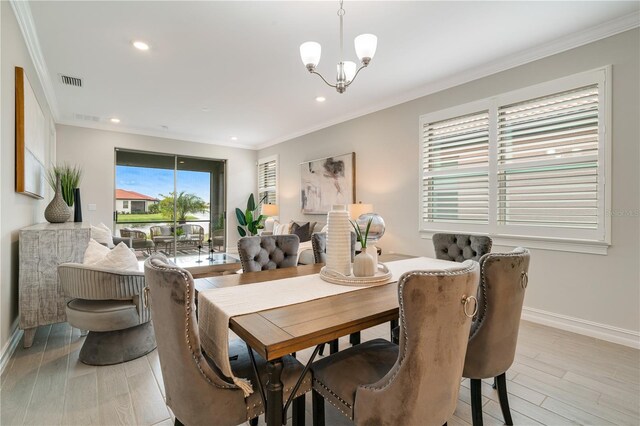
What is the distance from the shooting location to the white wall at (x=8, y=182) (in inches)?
85.0

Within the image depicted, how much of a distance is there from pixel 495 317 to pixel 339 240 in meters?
0.86

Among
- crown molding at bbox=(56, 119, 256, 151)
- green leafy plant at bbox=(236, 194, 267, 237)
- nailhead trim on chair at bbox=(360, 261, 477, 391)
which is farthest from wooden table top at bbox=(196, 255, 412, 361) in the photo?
crown molding at bbox=(56, 119, 256, 151)

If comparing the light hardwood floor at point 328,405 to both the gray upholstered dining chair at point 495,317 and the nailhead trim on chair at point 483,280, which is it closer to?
the gray upholstered dining chair at point 495,317

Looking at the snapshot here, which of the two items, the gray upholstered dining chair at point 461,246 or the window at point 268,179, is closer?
the gray upholstered dining chair at point 461,246

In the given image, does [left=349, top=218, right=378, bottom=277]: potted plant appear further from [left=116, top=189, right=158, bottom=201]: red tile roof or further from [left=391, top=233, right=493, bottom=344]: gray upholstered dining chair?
[left=116, top=189, right=158, bottom=201]: red tile roof

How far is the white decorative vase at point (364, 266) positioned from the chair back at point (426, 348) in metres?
0.71

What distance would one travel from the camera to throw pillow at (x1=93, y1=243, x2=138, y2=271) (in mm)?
2244

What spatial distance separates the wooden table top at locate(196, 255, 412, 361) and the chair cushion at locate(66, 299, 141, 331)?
108cm

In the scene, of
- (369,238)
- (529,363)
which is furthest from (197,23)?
(529,363)

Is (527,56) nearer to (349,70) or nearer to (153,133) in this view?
(349,70)

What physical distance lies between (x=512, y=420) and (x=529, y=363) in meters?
0.82

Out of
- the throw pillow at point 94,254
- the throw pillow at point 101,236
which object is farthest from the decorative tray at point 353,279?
the throw pillow at point 101,236

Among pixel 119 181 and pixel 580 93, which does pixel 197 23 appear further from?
pixel 119 181

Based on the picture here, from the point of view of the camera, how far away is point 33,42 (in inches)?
111
